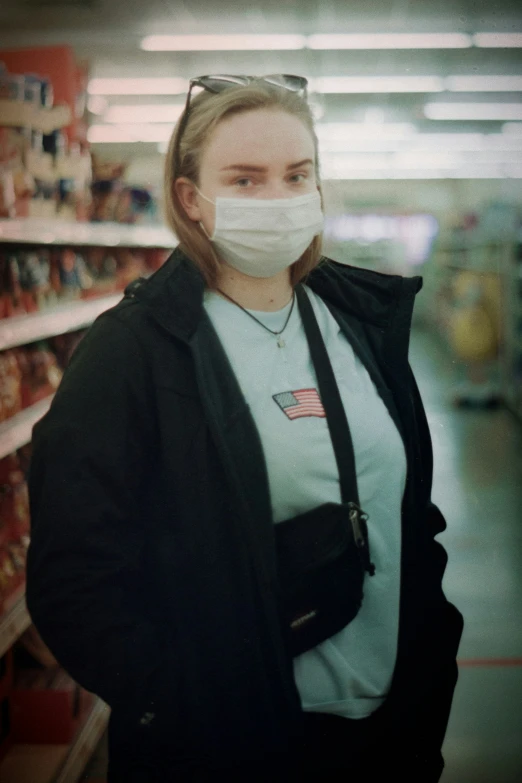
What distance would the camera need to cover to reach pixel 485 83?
8336mm

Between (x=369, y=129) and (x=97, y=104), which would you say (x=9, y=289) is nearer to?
(x=97, y=104)

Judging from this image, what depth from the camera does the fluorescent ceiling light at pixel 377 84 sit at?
810cm

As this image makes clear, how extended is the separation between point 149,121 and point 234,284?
9.83 meters

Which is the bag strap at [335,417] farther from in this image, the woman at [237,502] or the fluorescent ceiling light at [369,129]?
the fluorescent ceiling light at [369,129]

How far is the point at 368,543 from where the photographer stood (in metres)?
1.24

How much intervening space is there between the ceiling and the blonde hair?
17 centimetres

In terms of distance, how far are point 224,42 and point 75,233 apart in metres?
4.47

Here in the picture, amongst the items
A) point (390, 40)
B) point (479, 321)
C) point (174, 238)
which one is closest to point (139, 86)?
point (390, 40)

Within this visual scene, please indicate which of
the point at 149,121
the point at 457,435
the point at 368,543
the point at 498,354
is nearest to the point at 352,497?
the point at 368,543

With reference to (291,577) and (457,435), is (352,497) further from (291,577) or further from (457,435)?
(457,435)

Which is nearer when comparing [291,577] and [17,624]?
[291,577]

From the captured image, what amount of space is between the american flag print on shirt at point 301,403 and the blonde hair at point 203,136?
0.83 ft

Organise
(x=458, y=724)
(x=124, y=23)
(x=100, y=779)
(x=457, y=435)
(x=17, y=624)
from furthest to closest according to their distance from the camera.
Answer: (x=457, y=435)
(x=124, y=23)
(x=458, y=724)
(x=100, y=779)
(x=17, y=624)

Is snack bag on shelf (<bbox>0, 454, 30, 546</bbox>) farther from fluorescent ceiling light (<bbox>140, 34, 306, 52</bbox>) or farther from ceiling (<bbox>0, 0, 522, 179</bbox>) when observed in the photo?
fluorescent ceiling light (<bbox>140, 34, 306, 52</bbox>)
